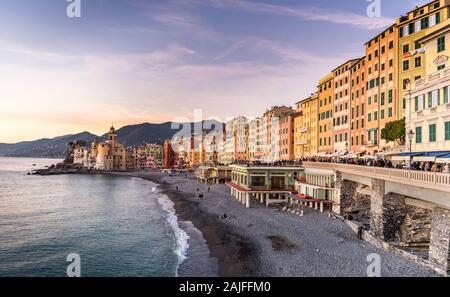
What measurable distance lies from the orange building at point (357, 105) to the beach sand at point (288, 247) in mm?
20888

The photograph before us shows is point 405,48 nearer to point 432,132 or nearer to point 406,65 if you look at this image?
point 406,65

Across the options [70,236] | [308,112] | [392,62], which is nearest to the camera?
[70,236]

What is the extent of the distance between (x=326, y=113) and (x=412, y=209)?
53121 mm

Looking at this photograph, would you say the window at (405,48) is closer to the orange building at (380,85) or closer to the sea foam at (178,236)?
the orange building at (380,85)

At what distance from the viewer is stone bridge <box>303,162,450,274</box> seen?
2570 centimetres

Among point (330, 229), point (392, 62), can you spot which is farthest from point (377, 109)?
point (330, 229)

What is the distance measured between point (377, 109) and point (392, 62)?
8.66 metres

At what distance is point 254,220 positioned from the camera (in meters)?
52.8

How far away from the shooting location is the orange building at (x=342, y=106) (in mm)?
73500

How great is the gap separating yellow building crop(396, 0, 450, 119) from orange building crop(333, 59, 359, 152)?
48.1 feet

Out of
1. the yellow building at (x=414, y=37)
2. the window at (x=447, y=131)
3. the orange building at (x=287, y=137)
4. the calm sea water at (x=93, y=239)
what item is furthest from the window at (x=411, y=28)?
the orange building at (x=287, y=137)

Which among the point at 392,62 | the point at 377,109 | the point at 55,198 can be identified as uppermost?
the point at 392,62

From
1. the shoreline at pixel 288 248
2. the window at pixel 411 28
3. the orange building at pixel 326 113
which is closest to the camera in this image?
the shoreline at pixel 288 248
